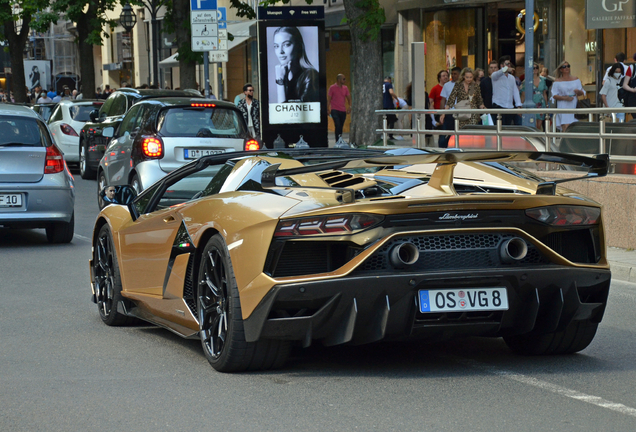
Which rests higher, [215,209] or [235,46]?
[235,46]

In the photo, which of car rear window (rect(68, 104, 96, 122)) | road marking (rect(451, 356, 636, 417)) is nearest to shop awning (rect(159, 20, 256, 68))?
car rear window (rect(68, 104, 96, 122))

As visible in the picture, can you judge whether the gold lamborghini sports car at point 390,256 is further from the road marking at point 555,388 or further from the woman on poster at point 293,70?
the woman on poster at point 293,70

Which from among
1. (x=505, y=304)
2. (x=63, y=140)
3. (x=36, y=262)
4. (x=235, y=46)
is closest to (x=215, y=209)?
(x=505, y=304)

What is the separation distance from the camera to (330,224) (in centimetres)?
529

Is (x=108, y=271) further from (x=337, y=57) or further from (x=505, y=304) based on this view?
(x=337, y=57)

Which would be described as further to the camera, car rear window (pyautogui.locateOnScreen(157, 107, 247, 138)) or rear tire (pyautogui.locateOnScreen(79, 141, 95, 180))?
rear tire (pyautogui.locateOnScreen(79, 141, 95, 180))

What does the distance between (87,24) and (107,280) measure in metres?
32.2

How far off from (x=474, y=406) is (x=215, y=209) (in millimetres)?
1772

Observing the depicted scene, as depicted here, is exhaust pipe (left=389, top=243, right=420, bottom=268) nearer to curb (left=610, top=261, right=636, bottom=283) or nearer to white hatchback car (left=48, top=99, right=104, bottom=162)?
curb (left=610, top=261, right=636, bottom=283)

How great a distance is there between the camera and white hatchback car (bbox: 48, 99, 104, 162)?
2505 cm

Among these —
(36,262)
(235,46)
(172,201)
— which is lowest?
(36,262)

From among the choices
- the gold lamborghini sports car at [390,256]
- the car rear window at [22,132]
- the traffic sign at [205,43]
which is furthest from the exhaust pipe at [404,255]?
the traffic sign at [205,43]

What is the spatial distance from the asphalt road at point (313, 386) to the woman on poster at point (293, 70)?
1342 cm

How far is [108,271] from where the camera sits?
25.2 feet
